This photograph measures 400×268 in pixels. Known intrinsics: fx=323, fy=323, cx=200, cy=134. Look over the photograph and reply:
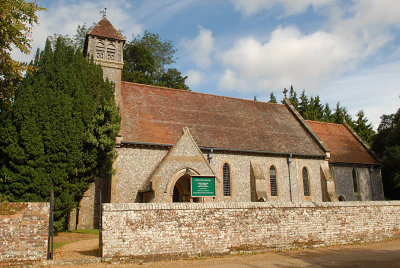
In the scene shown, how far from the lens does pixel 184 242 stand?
11.3m

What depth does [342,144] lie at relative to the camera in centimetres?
3000

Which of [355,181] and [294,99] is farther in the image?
[294,99]

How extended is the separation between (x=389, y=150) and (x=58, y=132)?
2531 cm

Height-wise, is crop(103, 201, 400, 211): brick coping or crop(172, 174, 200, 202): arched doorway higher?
crop(172, 174, 200, 202): arched doorway

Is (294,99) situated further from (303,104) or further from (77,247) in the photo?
(77,247)

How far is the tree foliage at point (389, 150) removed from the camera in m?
26.5

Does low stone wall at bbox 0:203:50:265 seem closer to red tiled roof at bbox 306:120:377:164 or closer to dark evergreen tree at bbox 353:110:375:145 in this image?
red tiled roof at bbox 306:120:377:164

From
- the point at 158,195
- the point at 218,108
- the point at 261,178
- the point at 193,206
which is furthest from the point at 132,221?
the point at 218,108

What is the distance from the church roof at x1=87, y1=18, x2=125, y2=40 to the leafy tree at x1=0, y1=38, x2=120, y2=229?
5.64 m

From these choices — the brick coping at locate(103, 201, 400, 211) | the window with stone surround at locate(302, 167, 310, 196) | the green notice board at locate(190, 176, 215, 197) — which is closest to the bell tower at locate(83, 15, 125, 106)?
the green notice board at locate(190, 176, 215, 197)

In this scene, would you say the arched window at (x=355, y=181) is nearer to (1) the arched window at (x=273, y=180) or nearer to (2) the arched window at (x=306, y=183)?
(2) the arched window at (x=306, y=183)

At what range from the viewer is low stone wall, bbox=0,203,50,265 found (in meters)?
9.66

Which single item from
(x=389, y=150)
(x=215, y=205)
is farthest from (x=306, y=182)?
(x=215, y=205)

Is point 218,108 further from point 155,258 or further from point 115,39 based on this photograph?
point 155,258
